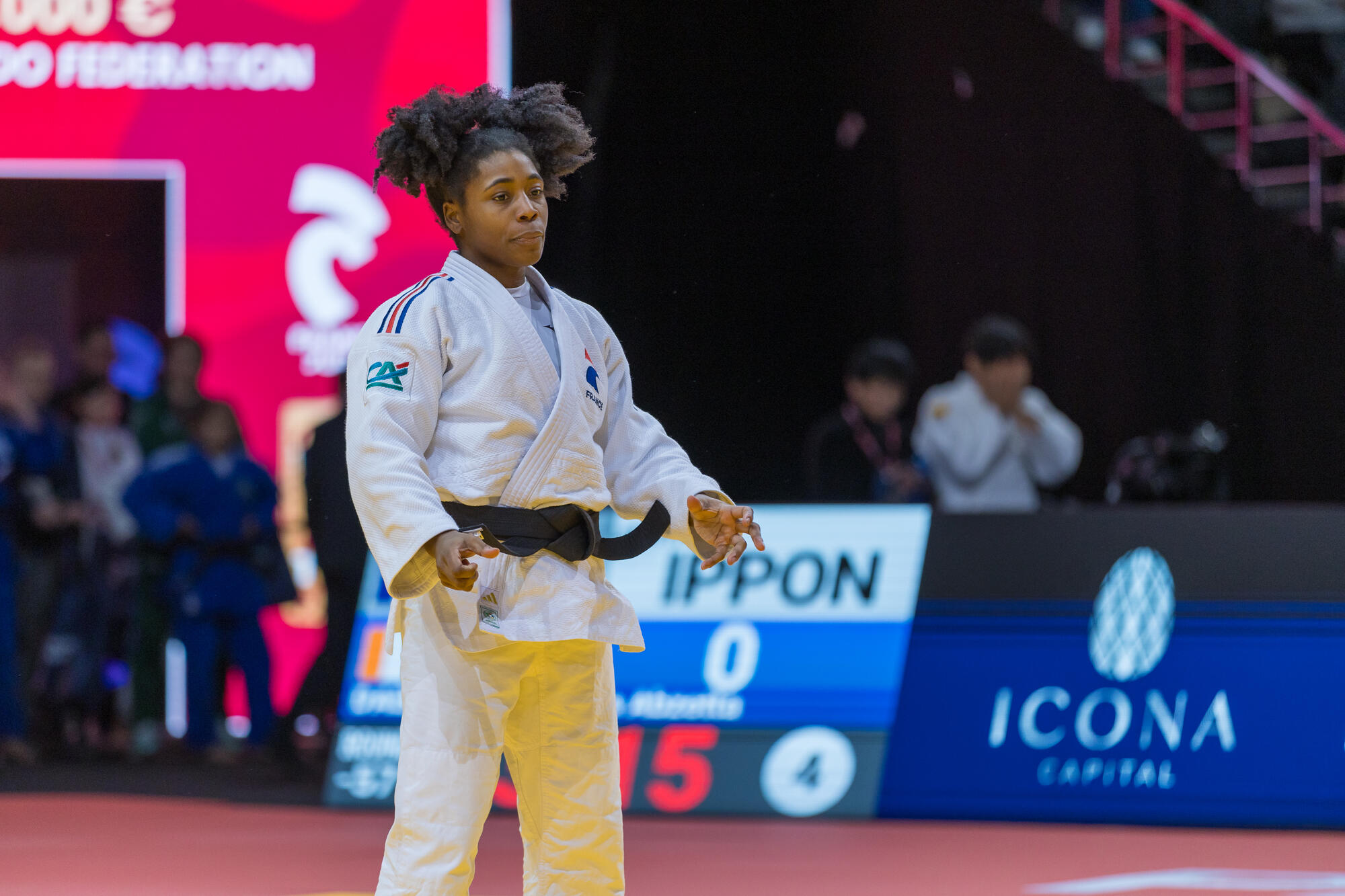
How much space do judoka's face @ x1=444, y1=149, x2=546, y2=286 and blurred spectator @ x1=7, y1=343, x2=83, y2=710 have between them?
4019 mm

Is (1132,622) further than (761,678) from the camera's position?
No

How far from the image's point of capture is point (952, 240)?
303 inches

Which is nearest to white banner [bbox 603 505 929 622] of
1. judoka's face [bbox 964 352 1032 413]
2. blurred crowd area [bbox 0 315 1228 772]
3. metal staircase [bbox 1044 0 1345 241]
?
blurred crowd area [bbox 0 315 1228 772]

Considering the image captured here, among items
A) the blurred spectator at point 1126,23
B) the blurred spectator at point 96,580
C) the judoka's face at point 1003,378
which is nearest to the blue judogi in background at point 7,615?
the blurred spectator at point 96,580

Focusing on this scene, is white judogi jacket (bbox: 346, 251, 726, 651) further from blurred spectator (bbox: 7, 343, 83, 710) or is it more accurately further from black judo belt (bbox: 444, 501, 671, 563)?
blurred spectator (bbox: 7, 343, 83, 710)

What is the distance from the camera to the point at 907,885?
3.94 m

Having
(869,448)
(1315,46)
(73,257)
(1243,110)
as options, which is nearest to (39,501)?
(73,257)

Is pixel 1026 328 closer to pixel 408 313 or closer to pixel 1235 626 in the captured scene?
pixel 1235 626

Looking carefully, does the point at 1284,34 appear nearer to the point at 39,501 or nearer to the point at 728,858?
the point at 728,858

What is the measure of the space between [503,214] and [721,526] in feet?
1.99

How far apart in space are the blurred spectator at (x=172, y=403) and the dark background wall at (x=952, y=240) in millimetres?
1851

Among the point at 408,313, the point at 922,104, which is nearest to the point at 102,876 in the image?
the point at 408,313

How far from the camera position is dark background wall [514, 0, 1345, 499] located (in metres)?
6.64

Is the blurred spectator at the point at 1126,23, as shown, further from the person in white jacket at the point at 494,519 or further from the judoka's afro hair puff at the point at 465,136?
the person in white jacket at the point at 494,519
